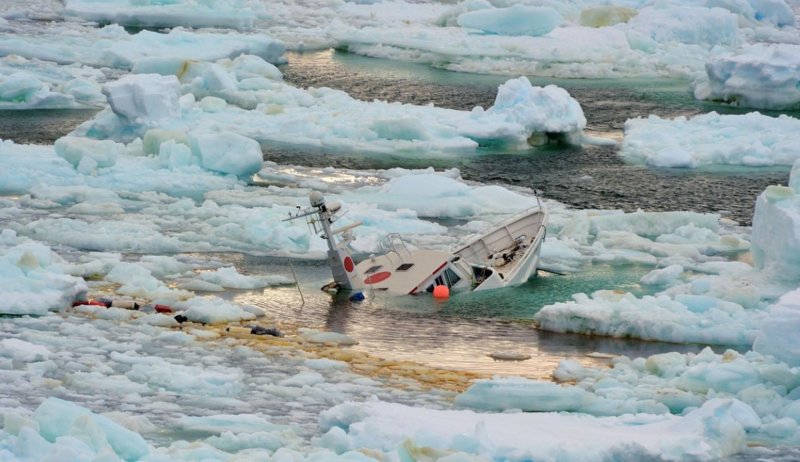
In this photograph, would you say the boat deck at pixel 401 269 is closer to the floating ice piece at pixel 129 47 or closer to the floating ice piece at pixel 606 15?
the floating ice piece at pixel 129 47

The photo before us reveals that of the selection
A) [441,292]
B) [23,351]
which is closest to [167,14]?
[441,292]

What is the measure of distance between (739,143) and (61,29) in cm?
2514

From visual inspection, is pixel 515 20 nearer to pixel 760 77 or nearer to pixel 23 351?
pixel 760 77

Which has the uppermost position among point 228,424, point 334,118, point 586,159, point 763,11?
point 763,11

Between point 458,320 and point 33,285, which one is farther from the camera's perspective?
point 458,320

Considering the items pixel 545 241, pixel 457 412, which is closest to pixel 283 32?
pixel 545 241

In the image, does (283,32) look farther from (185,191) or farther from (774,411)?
(774,411)

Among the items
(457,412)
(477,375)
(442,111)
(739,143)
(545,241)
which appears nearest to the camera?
(457,412)

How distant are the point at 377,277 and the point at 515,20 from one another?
91.9 ft

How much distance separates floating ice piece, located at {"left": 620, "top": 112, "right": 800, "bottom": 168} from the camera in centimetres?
2942

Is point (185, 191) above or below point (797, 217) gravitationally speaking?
below

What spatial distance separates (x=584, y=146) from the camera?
31.5 m

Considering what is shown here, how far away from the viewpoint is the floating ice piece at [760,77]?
35719mm

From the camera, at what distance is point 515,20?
45719mm
